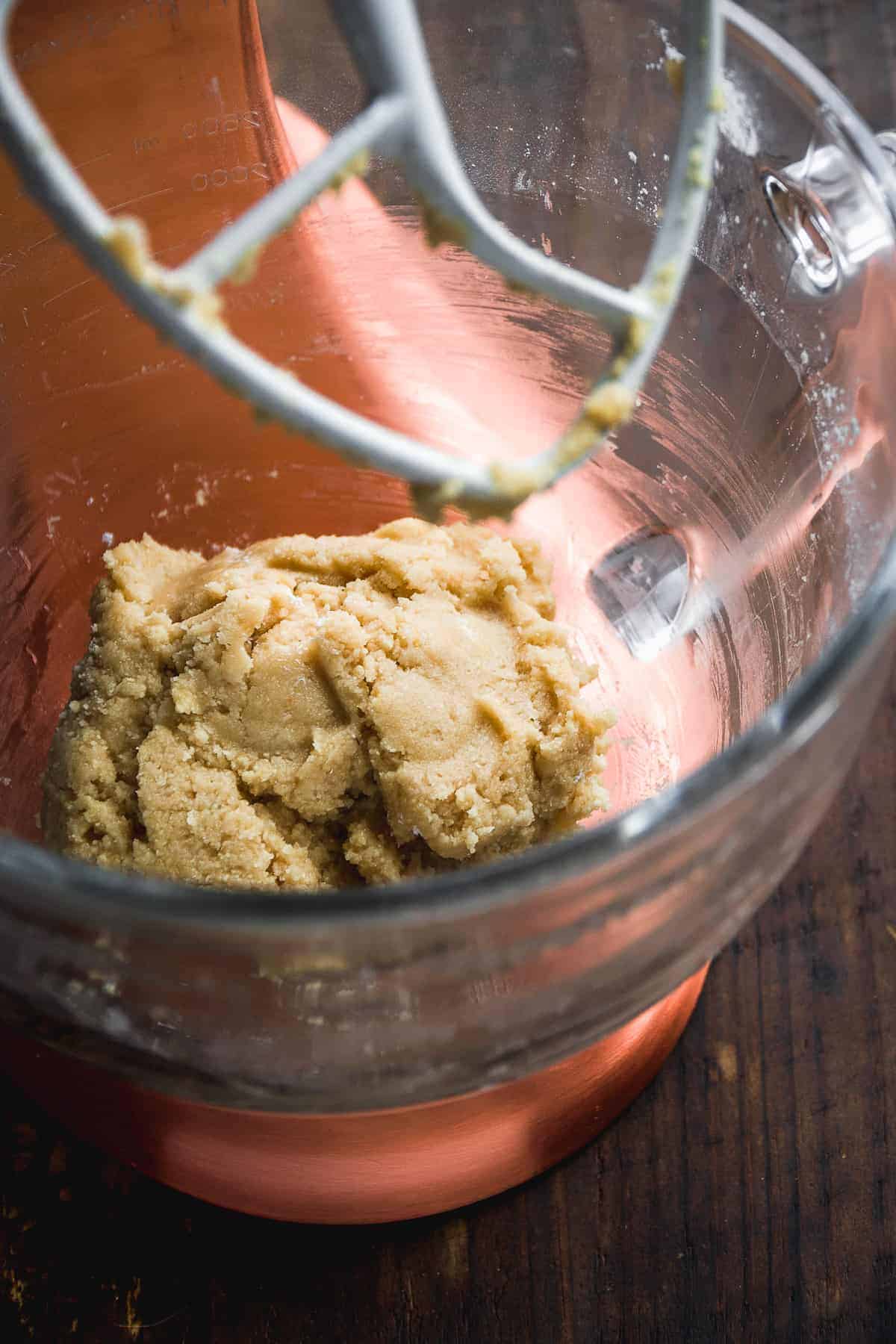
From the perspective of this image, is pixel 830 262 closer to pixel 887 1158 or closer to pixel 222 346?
pixel 222 346

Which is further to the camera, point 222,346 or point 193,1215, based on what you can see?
point 193,1215

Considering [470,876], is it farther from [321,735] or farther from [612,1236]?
[612,1236]

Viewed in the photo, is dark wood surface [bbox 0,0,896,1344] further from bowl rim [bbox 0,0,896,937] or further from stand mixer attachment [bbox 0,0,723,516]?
stand mixer attachment [bbox 0,0,723,516]

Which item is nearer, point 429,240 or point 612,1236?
point 429,240

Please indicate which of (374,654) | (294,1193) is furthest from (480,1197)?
(374,654)

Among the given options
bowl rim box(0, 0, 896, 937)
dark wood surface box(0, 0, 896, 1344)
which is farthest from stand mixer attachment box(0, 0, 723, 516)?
dark wood surface box(0, 0, 896, 1344)

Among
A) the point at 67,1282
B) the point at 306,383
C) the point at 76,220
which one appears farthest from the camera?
the point at 306,383

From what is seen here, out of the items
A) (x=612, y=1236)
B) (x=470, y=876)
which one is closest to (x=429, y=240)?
(x=470, y=876)
